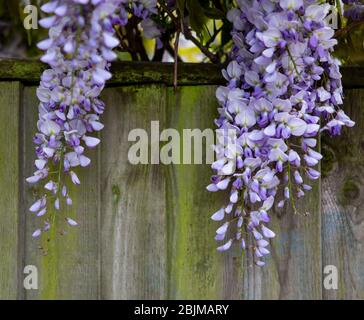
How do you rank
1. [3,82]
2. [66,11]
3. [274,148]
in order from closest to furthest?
[66,11] < [274,148] < [3,82]

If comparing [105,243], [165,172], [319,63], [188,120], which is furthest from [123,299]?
[319,63]

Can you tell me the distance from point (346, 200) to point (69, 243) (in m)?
0.65

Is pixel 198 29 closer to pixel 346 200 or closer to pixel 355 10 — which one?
→ pixel 355 10

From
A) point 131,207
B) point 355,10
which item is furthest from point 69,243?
point 355,10

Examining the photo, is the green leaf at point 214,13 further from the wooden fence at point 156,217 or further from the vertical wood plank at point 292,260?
the vertical wood plank at point 292,260

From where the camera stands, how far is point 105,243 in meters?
1.51

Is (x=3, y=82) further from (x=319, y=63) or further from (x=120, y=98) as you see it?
(x=319, y=63)

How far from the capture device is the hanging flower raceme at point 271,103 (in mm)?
1291

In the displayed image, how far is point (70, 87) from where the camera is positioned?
1.32 m

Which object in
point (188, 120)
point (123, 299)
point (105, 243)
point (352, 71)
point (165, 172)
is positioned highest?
point (352, 71)

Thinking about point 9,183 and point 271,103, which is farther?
point 9,183

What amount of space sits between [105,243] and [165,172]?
22 centimetres

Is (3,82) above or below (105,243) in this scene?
above

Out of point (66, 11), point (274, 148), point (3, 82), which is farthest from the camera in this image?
point (3, 82)
